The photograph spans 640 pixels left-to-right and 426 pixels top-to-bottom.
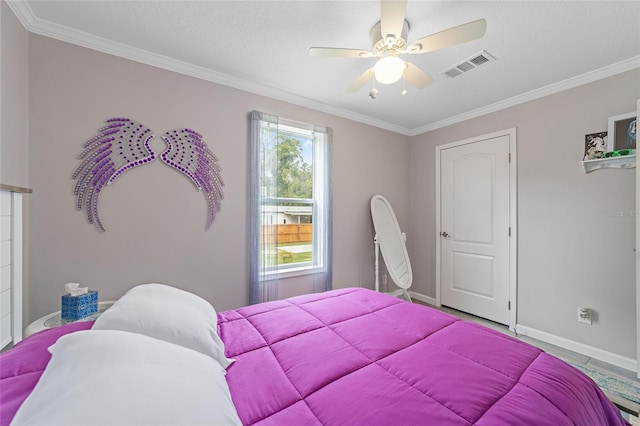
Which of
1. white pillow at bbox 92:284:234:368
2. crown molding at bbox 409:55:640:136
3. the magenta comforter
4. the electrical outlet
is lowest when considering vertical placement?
the electrical outlet

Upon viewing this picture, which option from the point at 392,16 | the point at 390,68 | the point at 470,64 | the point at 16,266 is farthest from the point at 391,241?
the point at 16,266

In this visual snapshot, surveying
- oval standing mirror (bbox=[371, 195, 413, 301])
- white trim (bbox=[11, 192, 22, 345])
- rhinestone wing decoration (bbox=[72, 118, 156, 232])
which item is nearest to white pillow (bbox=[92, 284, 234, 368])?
white trim (bbox=[11, 192, 22, 345])

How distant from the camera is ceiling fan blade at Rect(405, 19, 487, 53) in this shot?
4.56ft

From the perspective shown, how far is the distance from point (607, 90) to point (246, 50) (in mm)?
3108

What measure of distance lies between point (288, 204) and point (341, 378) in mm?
2107

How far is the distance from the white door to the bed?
2106 millimetres

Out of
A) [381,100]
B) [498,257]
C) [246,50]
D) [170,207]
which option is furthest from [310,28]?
[498,257]

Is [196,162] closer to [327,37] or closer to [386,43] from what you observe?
[327,37]

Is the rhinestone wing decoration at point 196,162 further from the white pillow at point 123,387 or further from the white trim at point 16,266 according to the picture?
the white pillow at point 123,387

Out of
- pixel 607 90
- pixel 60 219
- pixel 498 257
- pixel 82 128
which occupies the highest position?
pixel 607 90

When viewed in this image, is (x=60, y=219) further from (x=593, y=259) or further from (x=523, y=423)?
(x=593, y=259)

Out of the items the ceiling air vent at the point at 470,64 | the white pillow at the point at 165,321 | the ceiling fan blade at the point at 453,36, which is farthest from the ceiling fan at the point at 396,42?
the white pillow at the point at 165,321

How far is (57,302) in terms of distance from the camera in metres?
1.86

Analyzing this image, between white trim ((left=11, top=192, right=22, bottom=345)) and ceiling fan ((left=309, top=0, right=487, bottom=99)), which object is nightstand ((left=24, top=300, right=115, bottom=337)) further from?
ceiling fan ((left=309, top=0, right=487, bottom=99))
